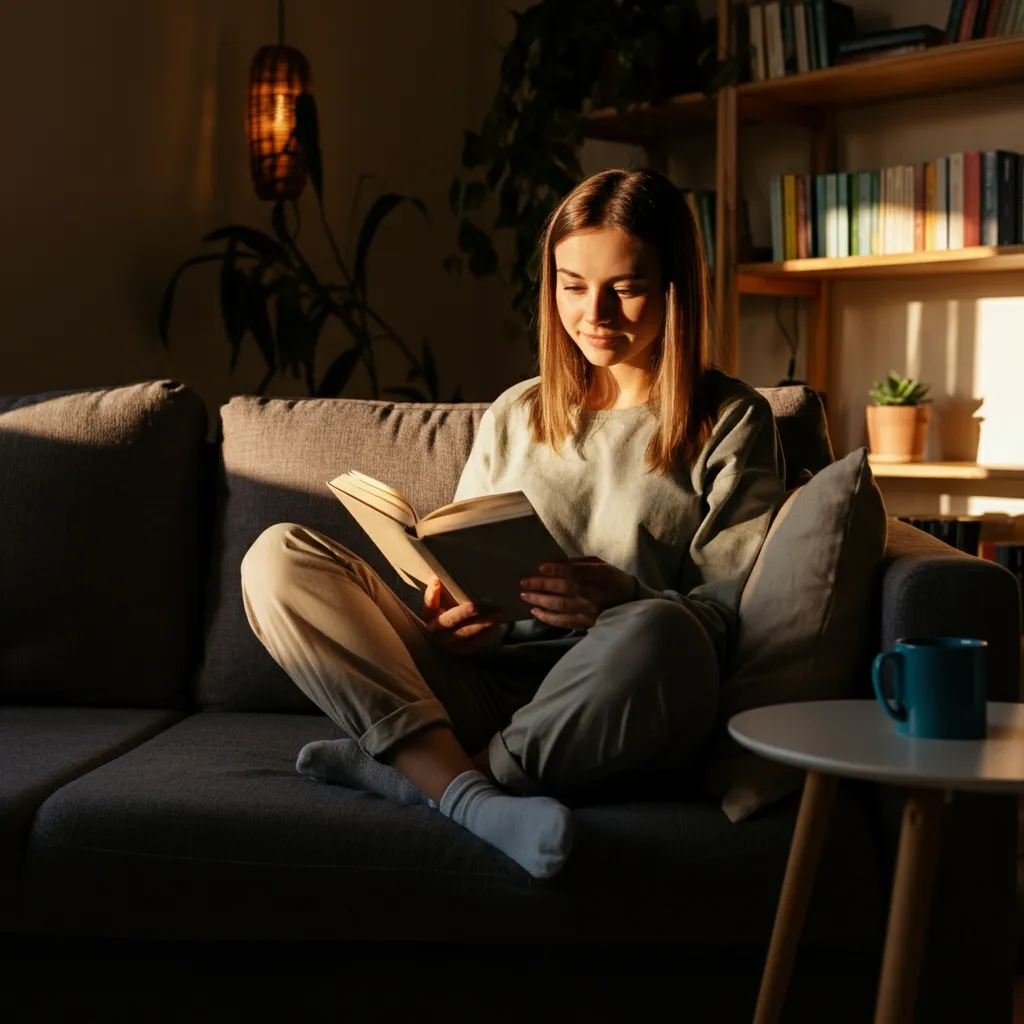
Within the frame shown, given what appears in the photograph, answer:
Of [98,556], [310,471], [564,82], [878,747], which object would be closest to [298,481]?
[310,471]

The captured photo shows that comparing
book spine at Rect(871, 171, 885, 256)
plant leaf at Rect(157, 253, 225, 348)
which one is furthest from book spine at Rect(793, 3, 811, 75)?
plant leaf at Rect(157, 253, 225, 348)

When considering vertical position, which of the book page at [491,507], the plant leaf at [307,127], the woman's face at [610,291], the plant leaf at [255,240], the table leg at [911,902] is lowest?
the table leg at [911,902]

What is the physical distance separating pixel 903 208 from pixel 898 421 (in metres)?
0.47

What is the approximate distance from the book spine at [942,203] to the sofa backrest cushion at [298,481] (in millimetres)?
1429

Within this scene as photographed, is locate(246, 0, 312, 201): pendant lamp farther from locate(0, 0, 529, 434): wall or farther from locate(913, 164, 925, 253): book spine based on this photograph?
locate(913, 164, 925, 253): book spine

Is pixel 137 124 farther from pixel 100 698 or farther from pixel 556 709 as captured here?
pixel 556 709

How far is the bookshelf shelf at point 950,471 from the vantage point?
9.75 feet

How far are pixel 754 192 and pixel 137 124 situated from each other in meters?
1.53

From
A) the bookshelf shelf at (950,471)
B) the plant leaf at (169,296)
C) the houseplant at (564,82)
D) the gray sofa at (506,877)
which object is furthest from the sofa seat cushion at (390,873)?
the houseplant at (564,82)

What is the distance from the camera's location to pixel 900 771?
38.8 inches

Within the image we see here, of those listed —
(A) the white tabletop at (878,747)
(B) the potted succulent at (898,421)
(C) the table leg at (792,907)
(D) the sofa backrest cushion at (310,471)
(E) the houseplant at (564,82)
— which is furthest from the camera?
(E) the houseplant at (564,82)

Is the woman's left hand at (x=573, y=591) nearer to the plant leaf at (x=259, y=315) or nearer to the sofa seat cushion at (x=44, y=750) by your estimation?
the sofa seat cushion at (x=44, y=750)

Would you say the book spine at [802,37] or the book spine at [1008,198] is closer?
the book spine at [1008,198]

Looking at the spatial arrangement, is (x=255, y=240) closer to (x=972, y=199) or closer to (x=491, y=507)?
(x=972, y=199)
